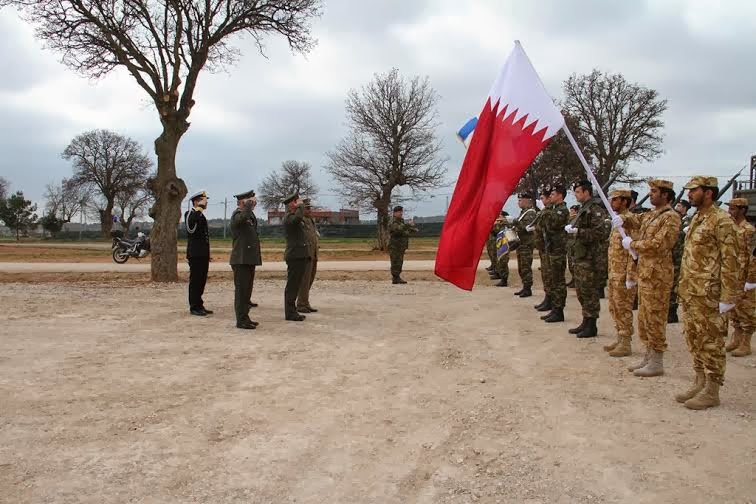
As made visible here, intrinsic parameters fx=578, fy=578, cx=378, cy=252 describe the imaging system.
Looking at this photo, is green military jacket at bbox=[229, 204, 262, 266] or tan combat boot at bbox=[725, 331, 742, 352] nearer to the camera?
tan combat boot at bbox=[725, 331, 742, 352]

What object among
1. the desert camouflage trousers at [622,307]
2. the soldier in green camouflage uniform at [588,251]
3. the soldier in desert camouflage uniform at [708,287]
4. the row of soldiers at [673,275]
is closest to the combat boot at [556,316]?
the row of soldiers at [673,275]

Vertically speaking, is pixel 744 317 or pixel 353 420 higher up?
pixel 744 317

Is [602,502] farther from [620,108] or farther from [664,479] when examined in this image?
[620,108]

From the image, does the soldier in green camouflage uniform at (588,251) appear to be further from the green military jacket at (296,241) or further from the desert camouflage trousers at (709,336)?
the green military jacket at (296,241)

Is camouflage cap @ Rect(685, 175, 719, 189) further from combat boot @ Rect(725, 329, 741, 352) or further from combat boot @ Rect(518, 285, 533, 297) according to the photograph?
combat boot @ Rect(518, 285, 533, 297)

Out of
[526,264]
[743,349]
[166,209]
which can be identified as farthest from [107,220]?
[743,349]

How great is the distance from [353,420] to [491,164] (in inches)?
99.9

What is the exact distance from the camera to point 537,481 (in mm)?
3438

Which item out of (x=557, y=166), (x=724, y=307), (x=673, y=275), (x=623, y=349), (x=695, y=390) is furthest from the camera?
(x=557, y=166)

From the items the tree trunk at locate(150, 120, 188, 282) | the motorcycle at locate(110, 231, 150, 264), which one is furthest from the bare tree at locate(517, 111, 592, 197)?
the tree trunk at locate(150, 120, 188, 282)

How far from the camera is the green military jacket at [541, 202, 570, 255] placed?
880cm

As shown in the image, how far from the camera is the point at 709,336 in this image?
15.6 feet

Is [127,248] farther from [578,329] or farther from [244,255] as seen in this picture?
[578,329]

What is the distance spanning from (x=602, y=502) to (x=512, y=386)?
220 centimetres
